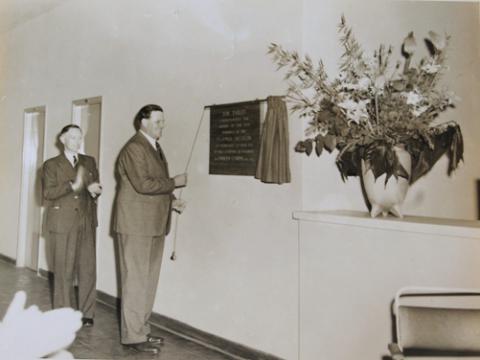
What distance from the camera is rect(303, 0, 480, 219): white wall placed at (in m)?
2.84

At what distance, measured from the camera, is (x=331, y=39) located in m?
2.89

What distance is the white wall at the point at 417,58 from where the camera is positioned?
284cm

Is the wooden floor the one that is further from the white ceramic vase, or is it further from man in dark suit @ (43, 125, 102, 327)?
the white ceramic vase

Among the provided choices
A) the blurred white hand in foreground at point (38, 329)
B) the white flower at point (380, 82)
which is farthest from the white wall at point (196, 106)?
the blurred white hand in foreground at point (38, 329)

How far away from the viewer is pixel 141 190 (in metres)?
2.98

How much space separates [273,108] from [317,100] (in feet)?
0.93

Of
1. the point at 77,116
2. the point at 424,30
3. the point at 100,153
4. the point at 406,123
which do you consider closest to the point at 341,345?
the point at 406,123

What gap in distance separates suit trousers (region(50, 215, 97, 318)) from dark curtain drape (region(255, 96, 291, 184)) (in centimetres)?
168

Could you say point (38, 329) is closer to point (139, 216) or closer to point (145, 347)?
point (139, 216)

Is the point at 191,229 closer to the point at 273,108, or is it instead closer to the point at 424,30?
the point at 273,108

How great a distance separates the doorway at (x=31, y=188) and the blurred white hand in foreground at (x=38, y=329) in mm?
4904

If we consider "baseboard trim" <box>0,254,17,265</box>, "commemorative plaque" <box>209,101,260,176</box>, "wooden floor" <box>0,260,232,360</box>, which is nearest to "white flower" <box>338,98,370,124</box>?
"commemorative plaque" <box>209,101,260,176</box>

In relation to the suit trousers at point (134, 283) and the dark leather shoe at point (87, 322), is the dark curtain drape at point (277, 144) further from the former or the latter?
the dark leather shoe at point (87, 322)

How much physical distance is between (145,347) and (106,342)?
382 millimetres
